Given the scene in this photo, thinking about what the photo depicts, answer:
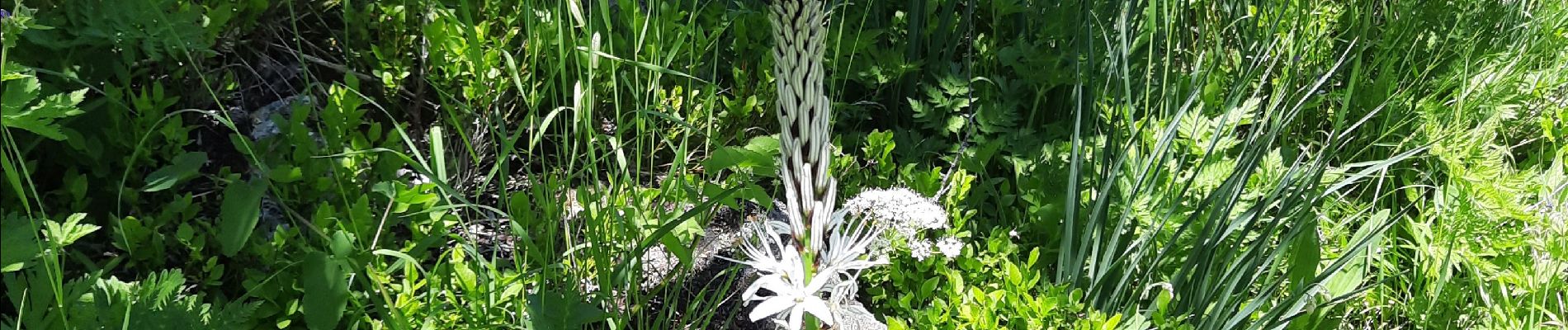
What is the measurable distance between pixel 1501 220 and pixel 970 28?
4.27ft

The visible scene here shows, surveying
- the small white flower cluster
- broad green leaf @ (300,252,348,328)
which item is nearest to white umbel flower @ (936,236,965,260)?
the small white flower cluster

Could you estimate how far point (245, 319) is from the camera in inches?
67.4

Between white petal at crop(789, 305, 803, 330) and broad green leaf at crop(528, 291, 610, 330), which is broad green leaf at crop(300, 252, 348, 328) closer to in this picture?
broad green leaf at crop(528, 291, 610, 330)

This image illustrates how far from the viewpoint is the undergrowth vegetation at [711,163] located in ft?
5.95

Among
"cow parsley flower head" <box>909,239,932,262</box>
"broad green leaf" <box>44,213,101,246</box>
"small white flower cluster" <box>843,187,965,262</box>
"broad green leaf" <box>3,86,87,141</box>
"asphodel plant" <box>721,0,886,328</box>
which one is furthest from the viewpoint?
"cow parsley flower head" <box>909,239,932,262</box>

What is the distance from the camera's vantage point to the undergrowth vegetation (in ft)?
5.95

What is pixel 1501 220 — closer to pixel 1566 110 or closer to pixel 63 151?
pixel 1566 110

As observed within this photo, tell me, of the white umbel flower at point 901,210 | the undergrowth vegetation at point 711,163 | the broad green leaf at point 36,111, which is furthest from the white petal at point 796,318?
the broad green leaf at point 36,111

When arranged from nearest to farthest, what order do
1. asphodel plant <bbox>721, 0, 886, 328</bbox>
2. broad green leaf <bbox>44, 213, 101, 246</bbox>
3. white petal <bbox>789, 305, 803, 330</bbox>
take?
asphodel plant <bbox>721, 0, 886, 328</bbox> → white petal <bbox>789, 305, 803, 330</bbox> → broad green leaf <bbox>44, 213, 101, 246</bbox>

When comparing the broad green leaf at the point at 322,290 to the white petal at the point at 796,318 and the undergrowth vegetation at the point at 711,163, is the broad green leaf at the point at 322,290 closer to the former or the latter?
the undergrowth vegetation at the point at 711,163

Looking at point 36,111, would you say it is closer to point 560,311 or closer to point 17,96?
point 17,96

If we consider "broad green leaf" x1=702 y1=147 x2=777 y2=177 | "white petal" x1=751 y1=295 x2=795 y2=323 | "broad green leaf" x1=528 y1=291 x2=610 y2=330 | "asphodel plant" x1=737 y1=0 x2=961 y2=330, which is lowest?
"broad green leaf" x1=528 y1=291 x2=610 y2=330

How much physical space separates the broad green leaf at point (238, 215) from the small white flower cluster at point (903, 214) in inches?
41.2

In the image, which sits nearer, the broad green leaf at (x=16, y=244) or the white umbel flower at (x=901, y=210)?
the broad green leaf at (x=16, y=244)
